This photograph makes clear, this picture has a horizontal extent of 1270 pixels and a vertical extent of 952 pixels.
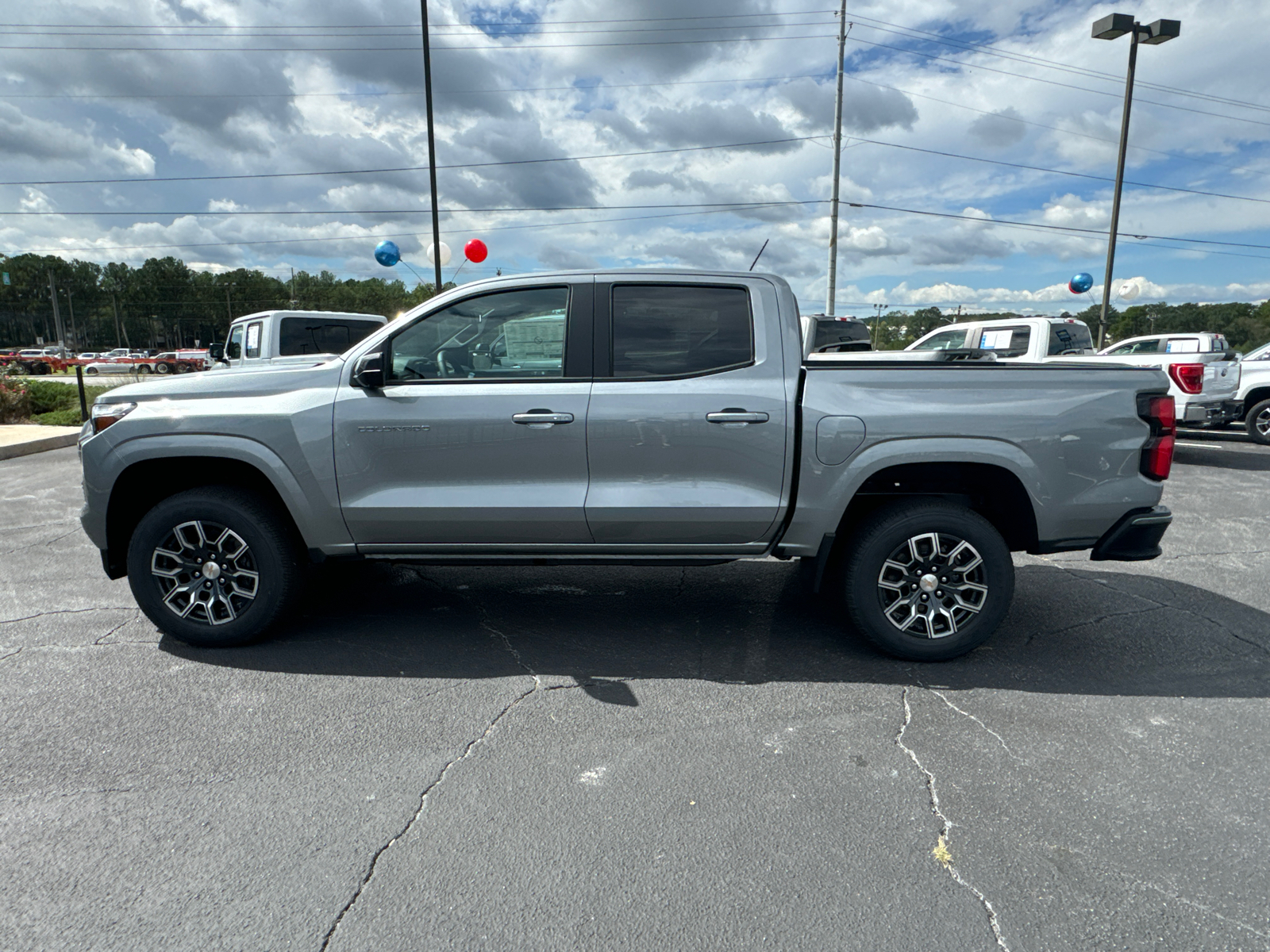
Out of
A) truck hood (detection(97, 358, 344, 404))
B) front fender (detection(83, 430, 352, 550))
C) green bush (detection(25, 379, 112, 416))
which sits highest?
truck hood (detection(97, 358, 344, 404))

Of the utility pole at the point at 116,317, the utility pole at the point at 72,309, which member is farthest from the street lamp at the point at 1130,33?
the utility pole at the point at 72,309

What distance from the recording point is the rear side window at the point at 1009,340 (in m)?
11.5

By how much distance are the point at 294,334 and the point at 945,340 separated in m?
10.5

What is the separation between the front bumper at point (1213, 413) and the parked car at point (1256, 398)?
0.25 metres

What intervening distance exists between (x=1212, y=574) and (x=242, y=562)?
6281mm

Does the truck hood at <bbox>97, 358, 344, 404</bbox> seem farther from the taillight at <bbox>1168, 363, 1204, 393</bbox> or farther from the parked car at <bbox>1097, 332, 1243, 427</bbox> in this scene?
the taillight at <bbox>1168, 363, 1204, 393</bbox>

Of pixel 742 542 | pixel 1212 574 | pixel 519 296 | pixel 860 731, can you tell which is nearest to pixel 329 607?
pixel 519 296

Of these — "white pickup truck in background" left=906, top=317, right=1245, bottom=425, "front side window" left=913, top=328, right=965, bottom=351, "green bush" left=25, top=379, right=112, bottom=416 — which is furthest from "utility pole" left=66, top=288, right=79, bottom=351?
"white pickup truck in background" left=906, top=317, right=1245, bottom=425

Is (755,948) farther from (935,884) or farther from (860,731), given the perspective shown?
(860,731)

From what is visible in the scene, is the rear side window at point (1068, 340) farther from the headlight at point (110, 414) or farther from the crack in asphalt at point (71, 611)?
the crack in asphalt at point (71, 611)

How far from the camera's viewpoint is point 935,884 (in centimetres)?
235

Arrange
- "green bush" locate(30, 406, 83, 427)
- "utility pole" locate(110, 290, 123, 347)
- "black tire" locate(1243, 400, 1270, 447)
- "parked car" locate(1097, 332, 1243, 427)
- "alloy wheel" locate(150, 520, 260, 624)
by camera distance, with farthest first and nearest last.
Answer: "utility pole" locate(110, 290, 123, 347)
"green bush" locate(30, 406, 83, 427)
"black tire" locate(1243, 400, 1270, 447)
"parked car" locate(1097, 332, 1243, 427)
"alloy wheel" locate(150, 520, 260, 624)

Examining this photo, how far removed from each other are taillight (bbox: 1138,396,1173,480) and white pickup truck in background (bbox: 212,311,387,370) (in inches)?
349

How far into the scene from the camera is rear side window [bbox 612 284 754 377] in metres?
3.96
